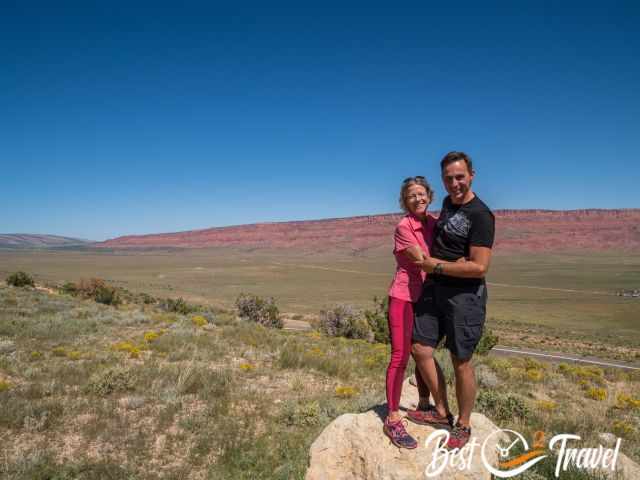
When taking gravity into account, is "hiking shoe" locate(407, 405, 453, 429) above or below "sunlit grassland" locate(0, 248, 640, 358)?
above

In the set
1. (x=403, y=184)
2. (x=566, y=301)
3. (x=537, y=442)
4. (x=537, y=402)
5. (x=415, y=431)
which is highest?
(x=403, y=184)

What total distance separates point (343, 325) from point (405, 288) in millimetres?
15905

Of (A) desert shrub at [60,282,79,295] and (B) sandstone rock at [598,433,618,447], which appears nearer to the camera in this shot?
(B) sandstone rock at [598,433,618,447]

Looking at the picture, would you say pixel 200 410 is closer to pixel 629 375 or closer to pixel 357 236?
pixel 629 375

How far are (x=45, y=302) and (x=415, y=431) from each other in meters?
15.6

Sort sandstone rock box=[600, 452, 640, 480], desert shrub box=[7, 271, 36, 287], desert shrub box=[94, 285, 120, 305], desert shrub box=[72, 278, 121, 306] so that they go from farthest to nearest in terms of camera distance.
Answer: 1. desert shrub box=[7, 271, 36, 287]
2. desert shrub box=[72, 278, 121, 306]
3. desert shrub box=[94, 285, 120, 305]
4. sandstone rock box=[600, 452, 640, 480]

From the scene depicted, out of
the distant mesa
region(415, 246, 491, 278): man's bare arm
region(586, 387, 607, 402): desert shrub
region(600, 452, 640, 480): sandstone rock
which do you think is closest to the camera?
region(415, 246, 491, 278): man's bare arm

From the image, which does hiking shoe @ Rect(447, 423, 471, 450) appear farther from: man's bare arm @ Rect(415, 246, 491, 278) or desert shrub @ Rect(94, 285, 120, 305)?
desert shrub @ Rect(94, 285, 120, 305)

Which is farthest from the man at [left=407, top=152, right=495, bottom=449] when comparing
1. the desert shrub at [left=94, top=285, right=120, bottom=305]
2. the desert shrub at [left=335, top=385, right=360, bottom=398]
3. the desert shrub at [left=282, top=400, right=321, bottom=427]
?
the desert shrub at [left=94, top=285, right=120, bottom=305]

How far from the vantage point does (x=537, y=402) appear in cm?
696

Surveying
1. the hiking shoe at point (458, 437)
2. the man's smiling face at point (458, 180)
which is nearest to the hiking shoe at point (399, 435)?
the hiking shoe at point (458, 437)

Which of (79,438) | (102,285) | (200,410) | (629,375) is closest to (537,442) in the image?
(200,410)

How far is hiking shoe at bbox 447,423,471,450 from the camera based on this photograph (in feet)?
10.8

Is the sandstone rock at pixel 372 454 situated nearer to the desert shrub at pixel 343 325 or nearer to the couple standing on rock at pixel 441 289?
the couple standing on rock at pixel 441 289
